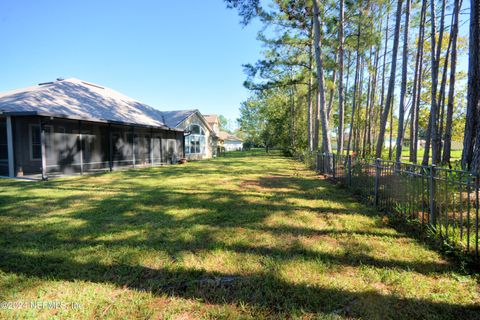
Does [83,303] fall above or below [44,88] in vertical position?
below

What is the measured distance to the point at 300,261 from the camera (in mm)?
2789

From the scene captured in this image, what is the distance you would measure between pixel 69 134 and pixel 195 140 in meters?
12.0

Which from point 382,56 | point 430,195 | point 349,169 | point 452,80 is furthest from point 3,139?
point 382,56

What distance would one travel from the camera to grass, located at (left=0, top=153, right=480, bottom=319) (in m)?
2.02

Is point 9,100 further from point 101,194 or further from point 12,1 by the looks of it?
point 101,194

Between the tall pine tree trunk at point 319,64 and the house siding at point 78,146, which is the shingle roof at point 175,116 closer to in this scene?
the house siding at point 78,146

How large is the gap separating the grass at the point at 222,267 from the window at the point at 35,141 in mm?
7179

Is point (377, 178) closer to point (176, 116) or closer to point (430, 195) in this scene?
point (430, 195)

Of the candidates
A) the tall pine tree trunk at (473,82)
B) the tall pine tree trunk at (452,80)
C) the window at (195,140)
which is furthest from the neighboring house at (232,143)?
the tall pine tree trunk at (473,82)

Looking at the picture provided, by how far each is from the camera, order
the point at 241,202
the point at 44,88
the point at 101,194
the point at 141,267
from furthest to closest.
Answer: the point at 44,88 < the point at 101,194 < the point at 241,202 < the point at 141,267

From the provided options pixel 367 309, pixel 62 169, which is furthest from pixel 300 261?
pixel 62 169

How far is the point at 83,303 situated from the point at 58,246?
1.59 m

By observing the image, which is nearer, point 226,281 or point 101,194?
point 226,281

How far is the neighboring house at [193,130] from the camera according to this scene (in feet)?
66.0
